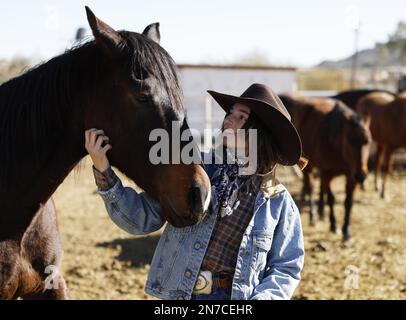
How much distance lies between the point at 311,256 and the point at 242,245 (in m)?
4.05

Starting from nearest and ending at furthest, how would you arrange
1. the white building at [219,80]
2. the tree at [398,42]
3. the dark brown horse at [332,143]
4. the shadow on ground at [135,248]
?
the shadow on ground at [135,248] < the dark brown horse at [332,143] < the white building at [219,80] < the tree at [398,42]

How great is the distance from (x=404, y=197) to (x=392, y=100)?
2.49 metres

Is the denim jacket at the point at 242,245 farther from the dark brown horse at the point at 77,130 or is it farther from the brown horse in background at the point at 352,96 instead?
the brown horse in background at the point at 352,96

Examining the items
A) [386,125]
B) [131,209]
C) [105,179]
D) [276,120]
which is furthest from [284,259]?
[386,125]

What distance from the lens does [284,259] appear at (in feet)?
6.77

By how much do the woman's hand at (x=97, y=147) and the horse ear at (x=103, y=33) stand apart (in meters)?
0.37

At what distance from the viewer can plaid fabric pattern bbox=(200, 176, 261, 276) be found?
2150 millimetres

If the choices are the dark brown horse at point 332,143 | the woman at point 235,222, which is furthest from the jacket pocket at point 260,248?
the dark brown horse at point 332,143

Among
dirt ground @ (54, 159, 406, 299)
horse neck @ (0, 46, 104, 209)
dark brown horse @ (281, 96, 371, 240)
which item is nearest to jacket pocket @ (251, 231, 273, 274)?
horse neck @ (0, 46, 104, 209)

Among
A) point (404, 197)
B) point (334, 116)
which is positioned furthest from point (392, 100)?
point (334, 116)

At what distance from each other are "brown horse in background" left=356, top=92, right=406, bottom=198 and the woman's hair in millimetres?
8372

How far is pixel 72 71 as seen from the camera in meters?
2.21

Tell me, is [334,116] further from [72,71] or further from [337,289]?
[72,71]

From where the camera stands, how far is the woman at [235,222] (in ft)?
6.79
